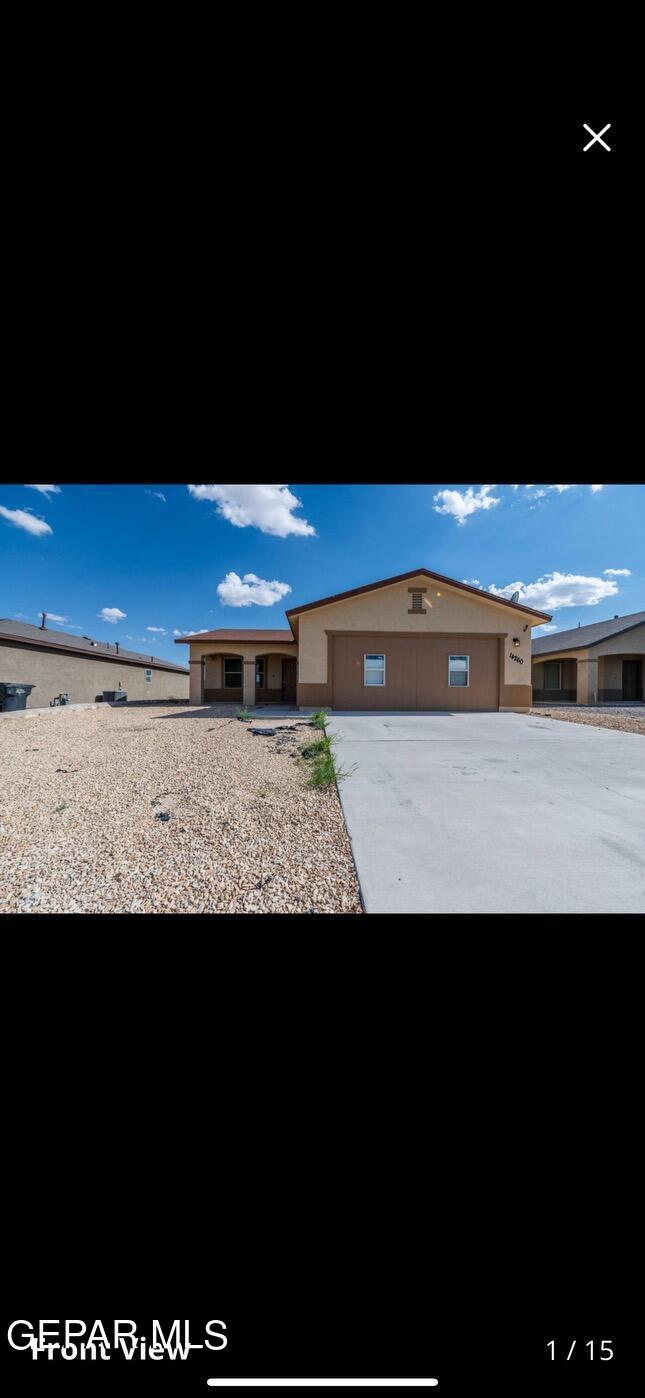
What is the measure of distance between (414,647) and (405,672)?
31.3 inches

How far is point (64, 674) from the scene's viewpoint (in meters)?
17.2

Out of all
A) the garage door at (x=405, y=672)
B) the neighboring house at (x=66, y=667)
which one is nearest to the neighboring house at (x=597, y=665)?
the garage door at (x=405, y=672)

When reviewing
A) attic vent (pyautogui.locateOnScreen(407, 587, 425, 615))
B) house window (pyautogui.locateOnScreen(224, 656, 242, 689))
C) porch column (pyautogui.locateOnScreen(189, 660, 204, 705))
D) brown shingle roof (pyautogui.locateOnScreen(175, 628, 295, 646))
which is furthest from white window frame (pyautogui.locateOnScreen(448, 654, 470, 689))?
porch column (pyautogui.locateOnScreen(189, 660, 204, 705))

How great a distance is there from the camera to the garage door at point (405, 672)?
12.3 metres

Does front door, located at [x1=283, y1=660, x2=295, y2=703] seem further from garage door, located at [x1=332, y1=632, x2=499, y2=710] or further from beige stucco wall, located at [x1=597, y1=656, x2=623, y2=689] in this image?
beige stucco wall, located at [x1=597, y1=656, x2=623, y2=689]

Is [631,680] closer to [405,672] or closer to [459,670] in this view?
[459,670]

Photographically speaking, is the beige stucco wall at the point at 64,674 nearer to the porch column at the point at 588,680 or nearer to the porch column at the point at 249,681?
the porch column at the point at 249,681

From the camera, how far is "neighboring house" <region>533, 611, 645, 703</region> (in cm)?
1833

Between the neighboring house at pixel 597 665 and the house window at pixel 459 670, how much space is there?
9237 mm
